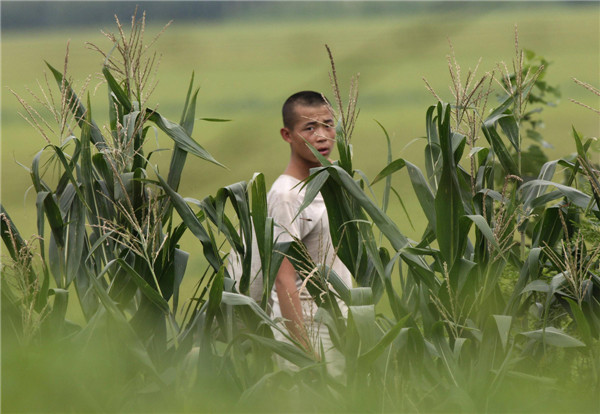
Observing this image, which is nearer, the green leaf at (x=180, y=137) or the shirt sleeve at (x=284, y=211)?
the green leaf at (x=180, y=137)

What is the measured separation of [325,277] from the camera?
72.6 inches

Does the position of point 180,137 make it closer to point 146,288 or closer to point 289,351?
point 146,288

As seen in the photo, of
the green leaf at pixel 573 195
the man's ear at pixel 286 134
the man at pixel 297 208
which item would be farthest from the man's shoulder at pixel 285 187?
the green leaf at pixel 573 195

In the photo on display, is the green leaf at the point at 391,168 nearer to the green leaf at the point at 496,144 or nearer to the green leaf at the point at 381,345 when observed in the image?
the green leaf at the point at 496,144

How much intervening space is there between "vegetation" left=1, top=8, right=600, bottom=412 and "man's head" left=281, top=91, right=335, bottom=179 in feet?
1.27

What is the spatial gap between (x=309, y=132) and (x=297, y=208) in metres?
0.26

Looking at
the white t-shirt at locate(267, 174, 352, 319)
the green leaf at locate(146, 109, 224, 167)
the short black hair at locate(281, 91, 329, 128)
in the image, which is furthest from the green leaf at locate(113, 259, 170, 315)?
the short black hair at locate(281, 91, 329, 128)

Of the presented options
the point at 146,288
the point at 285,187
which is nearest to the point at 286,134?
the point at 285,187

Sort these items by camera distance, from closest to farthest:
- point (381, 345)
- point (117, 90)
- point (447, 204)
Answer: point (381, 345) < point (447, 204) < point (117, 90)

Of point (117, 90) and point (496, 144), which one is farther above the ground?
point (117, 90)

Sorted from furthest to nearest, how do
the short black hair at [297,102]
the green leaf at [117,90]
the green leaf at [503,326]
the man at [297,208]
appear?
the short black hair at [297,102], the man at [297,208], the green leaf at [117,90], the green leaf at [503,326]

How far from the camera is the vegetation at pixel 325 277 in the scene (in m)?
1.72

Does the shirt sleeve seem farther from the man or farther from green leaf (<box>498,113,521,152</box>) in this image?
green leaf (<box>498,113,521,152</box>)

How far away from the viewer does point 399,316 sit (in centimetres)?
190
